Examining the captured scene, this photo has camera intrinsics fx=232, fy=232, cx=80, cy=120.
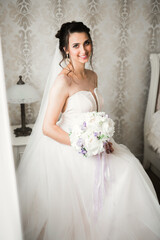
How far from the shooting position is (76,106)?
186 cm

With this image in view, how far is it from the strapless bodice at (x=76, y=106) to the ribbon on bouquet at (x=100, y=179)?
1.27 feet

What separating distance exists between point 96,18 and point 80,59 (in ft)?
3.73

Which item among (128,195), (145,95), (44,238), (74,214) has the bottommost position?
(44,238)

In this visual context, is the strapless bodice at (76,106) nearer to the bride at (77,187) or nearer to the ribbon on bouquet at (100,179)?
the bride at (77,187)

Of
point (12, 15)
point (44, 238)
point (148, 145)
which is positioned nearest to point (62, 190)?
point (44, 238)

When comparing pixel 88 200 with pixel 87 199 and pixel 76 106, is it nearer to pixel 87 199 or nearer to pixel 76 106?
pixel 87 199

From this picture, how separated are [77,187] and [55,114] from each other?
1.85ft

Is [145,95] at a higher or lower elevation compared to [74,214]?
higher

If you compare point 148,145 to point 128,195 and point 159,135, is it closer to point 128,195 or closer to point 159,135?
point 159,135

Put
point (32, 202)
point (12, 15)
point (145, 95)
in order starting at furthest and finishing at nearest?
point (145, 95) → point (12, 15) → point (32, 202)

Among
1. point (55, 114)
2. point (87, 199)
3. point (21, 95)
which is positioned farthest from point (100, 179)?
point (21, 95)

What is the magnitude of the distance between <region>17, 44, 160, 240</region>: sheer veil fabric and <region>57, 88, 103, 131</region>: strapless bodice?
A: 0.23 m

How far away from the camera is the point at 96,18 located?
277 centimetres

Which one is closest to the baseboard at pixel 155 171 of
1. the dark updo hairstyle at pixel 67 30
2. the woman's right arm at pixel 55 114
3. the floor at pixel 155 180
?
the floor at pixel 155 180
